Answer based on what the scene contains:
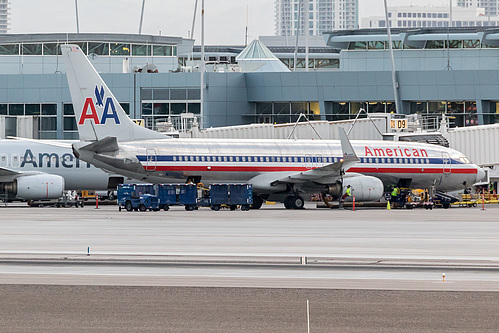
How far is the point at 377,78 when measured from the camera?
78062mm

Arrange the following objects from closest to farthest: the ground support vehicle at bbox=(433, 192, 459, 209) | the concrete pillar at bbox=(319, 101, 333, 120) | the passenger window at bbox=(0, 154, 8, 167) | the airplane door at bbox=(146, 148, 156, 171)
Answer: the airplane door at bbox=(146, 148, 156, 171), the passenger window at bbox=(0, 154, 8, 167), the ground support vehicle at bbox=(433, 192, 459, 209), the concrete pillar at bbox=(319, 101, 333, 120)

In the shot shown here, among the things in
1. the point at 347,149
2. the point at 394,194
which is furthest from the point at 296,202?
the point at 394,194

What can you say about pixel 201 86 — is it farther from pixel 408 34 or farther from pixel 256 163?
pixel 408 34

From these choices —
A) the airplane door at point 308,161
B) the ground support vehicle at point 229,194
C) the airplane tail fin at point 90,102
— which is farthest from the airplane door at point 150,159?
the airplane door at point 308,161

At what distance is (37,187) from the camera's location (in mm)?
45719

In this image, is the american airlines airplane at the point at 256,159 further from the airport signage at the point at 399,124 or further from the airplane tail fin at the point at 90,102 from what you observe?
the airport signage at the point at 399,124

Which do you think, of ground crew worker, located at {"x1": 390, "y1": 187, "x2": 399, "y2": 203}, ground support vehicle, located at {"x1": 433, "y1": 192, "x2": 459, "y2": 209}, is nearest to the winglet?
ground crew worker, located at {"x1": 390, "y1": 187, "x2": 399, "y2": 203}

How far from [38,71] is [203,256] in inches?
2456

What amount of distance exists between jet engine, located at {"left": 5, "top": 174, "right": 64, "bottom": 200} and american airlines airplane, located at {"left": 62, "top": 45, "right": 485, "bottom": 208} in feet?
13.1

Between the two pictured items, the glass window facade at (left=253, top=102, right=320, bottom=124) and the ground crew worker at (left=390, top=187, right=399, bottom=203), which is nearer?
the ground crew worker at (left=390, top=187, right=399, bottom=203)

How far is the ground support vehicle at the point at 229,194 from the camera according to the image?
44688 millimetres

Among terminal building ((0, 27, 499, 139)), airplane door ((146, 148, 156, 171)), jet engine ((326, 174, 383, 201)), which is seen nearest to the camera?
airplane door ((146, 148, 156, 171))

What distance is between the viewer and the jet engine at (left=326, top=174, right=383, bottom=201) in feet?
151

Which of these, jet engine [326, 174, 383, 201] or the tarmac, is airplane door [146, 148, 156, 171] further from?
the tarmac
